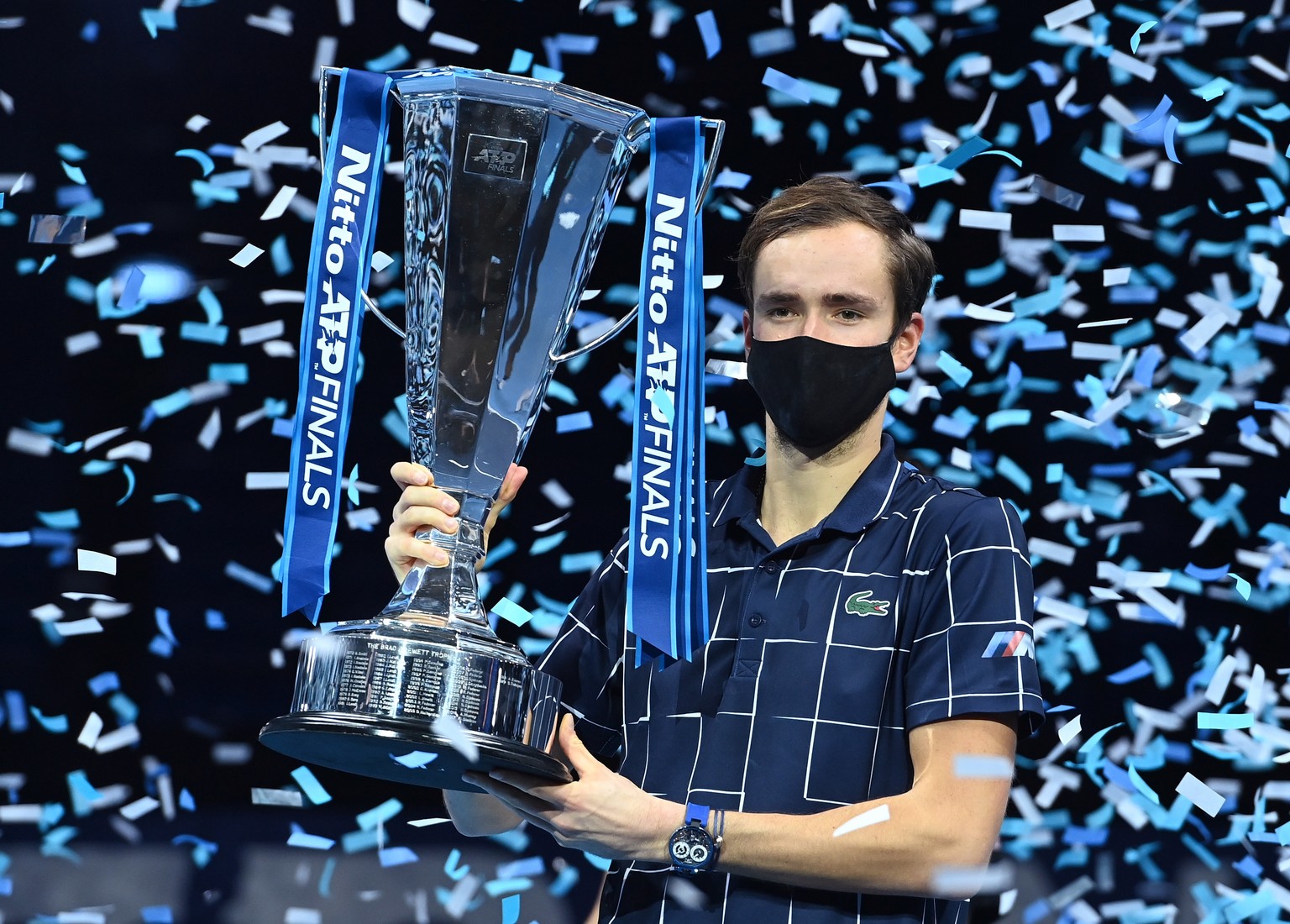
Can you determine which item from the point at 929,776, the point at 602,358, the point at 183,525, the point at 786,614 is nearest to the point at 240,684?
the point at 183,525

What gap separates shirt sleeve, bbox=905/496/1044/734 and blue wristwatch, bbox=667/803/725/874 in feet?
0.89

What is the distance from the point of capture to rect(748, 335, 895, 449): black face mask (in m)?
1.90

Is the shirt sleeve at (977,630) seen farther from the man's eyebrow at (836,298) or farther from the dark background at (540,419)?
the dark background at (540,419)

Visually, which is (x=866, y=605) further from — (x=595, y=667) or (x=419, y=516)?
(x=419, y=516)

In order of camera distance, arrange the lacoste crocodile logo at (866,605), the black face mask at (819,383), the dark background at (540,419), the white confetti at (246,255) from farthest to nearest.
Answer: the dark background at (540,419)
the white confetti at (246,255)
the black face mask at (819,383)
the lacoste crocodile logo at (866,605)

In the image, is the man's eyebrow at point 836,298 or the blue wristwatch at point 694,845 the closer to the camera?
the blue wristwatch at point 694,845

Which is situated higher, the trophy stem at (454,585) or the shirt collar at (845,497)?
the shirt collar at (845,497)

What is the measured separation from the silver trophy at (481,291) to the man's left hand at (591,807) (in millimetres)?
38

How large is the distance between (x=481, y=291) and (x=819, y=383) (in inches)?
18.8

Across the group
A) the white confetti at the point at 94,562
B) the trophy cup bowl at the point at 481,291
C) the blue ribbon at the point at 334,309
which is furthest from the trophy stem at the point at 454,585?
the white confetti at the point at 94,562

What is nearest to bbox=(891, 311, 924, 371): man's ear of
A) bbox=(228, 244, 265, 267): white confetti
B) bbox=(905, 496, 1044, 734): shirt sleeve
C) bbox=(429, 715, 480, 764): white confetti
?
bbox=(905, 496, 1044, 734): shirt sleeve

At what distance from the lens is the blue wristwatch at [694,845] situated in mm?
1604

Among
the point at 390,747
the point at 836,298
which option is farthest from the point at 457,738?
the point at 836,298

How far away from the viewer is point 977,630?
1716 mm
